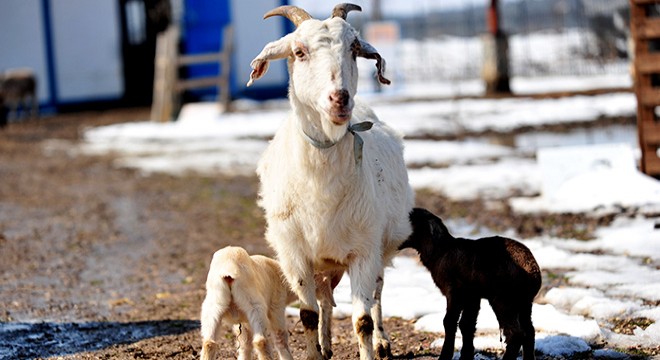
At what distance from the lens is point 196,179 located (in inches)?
549

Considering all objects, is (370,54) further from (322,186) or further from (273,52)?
(322,186)

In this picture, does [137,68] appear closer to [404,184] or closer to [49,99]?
[49,99]

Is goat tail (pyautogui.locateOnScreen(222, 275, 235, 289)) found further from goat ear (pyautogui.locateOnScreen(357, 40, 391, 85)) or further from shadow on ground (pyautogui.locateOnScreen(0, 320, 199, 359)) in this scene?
shadow on ground (pyautogui.locateOnScreen(0, 320, 199, 359))

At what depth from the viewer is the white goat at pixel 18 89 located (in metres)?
26.5

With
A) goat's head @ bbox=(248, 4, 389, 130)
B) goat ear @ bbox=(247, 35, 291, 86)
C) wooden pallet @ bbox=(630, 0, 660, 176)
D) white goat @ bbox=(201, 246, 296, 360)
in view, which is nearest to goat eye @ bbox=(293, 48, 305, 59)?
goat's head @ bbox=(248, 4, 389, 130)

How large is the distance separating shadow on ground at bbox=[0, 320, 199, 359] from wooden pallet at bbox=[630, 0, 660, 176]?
579cm

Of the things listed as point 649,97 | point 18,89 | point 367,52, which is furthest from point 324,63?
point 18,89

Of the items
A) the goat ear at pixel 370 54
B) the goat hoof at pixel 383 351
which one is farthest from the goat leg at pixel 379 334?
the goat ear at pixel 370 54

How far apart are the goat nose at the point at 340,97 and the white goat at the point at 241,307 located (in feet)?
3.28

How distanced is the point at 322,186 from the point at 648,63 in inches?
258

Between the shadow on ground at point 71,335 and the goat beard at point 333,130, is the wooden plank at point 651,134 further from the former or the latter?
the goat beard at point 333,130

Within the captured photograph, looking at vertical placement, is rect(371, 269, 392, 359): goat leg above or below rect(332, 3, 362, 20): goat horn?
below

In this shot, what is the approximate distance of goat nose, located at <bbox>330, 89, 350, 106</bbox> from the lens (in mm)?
4613

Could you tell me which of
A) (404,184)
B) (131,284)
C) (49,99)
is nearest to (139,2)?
(49,99)
